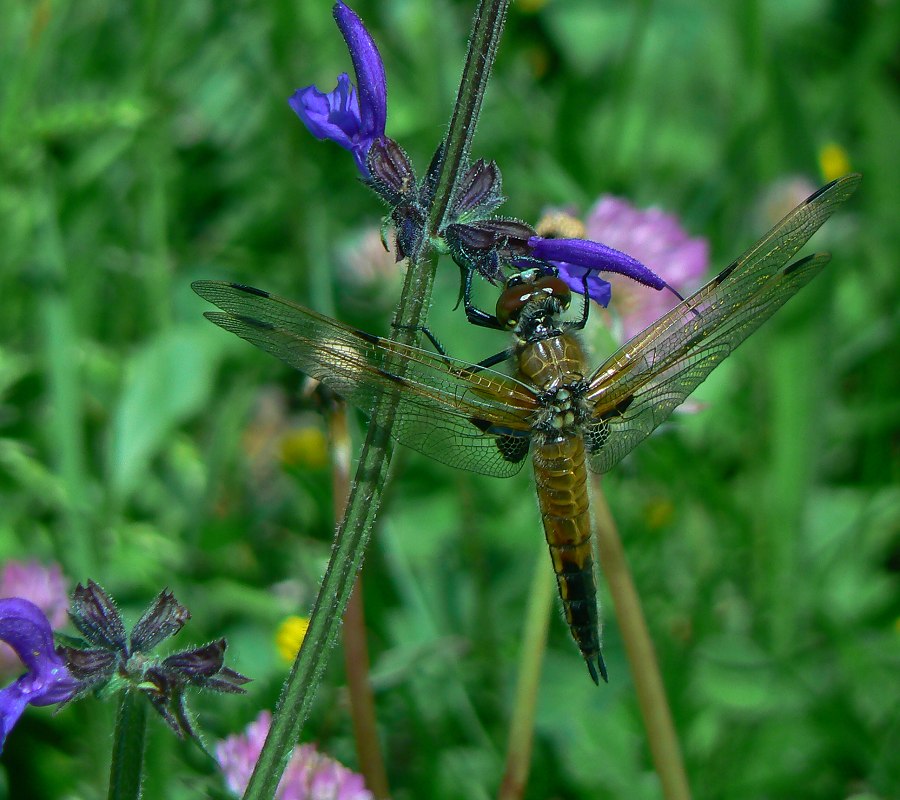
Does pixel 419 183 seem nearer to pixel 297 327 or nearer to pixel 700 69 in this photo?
pixel 297 327

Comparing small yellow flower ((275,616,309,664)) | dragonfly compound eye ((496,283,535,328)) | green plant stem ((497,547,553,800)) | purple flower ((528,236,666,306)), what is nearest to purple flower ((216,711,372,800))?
green plant stem ((497,547,553,800))

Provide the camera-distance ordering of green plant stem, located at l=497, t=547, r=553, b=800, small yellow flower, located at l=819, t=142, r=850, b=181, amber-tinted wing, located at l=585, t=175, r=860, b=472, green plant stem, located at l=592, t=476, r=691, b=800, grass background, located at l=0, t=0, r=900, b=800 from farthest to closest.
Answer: small yellow flower, located at l=819, t=142, r=850, b=181 < grass background, located at l=0, t=0, r=900, b=800 < green plant stem, located at l=497, t=547, r=553, b=800 < green plant stem, located at l=592, t=476, r=691, b=800 < amber-tinted wing, located at l=585, t=175, r=860, b=472

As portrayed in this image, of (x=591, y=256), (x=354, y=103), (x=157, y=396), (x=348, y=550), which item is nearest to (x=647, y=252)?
(x=591, y=256)

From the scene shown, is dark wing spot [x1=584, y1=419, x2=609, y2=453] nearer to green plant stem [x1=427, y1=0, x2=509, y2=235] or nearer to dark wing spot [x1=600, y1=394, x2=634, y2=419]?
dark wing spot [x1=600, y1=394, x2=634, y2=419]

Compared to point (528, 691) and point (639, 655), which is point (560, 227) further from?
point (528, 691)

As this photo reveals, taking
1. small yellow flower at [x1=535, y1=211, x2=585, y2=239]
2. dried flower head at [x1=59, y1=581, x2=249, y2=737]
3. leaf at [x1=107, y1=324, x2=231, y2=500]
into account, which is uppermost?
leaf at [x1=107, y1=324, x2=231, y2=500]

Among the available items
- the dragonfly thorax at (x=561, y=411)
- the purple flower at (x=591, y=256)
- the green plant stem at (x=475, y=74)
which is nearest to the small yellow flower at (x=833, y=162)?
the dragonfly thorax at (x=561, y=411)
